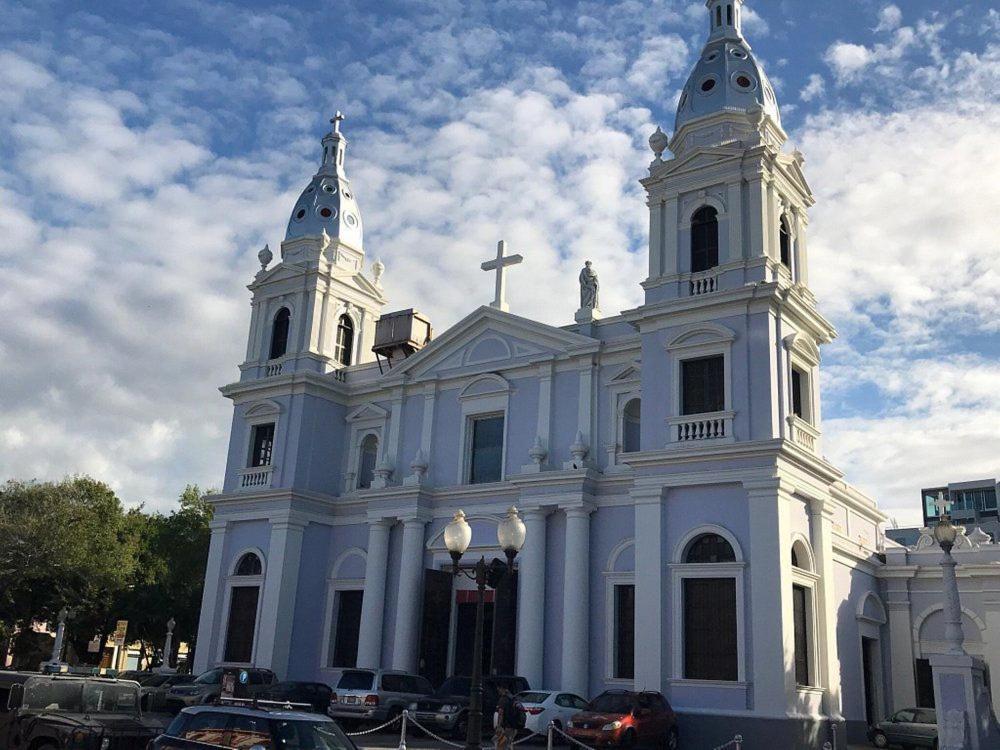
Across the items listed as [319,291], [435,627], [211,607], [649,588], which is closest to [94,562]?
[211,607]

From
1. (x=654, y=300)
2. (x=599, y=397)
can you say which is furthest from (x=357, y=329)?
(x=654, y=300)

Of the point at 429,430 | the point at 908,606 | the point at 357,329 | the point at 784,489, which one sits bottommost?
the point at 908,606

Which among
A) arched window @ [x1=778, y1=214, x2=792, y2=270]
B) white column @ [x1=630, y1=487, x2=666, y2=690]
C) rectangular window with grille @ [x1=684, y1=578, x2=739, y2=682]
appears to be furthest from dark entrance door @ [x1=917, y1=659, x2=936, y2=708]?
arched window @ [x1=778, y1=214, x2=792, y2=270]

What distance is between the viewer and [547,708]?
853 inches

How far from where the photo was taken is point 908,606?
29.9 m

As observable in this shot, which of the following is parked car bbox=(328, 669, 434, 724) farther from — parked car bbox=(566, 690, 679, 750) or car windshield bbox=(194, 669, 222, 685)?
parked car bbox=(566, 690, 679, 750)

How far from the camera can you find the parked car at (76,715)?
13.0m

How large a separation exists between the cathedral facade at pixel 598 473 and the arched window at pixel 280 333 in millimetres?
103

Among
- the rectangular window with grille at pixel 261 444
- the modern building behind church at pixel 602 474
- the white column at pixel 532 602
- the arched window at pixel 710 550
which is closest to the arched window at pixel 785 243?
the modern building behind church at pixel 602 474

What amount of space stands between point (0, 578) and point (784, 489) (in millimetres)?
33953

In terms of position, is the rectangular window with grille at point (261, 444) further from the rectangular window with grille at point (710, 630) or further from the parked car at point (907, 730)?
the parked car at point (907, 730)

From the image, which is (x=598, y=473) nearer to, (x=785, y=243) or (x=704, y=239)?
(x=704, y=239)

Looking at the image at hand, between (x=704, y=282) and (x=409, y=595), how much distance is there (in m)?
12.5

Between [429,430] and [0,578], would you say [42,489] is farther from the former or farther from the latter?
[429,430]
